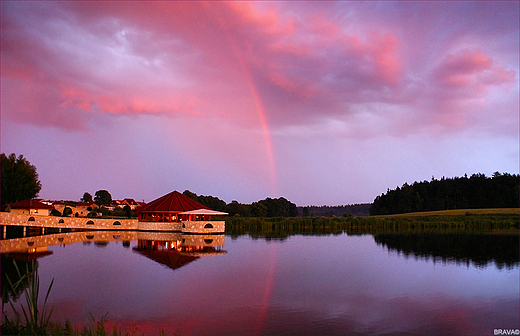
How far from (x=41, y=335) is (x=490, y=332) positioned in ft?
31.9

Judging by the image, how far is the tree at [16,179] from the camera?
173ft

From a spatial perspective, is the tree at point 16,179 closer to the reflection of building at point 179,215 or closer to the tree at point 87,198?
the reflection of building at point 179,215

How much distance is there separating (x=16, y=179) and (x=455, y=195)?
92.2m

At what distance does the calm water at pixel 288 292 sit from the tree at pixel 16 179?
34752 mm

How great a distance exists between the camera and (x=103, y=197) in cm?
13538

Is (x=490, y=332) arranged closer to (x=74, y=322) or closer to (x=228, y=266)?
(x=74, y=322)

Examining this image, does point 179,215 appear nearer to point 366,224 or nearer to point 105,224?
point 105,224

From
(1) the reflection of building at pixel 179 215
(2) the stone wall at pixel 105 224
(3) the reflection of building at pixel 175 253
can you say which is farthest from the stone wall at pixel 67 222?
A: (3) the reflection of building at pixel 175 253

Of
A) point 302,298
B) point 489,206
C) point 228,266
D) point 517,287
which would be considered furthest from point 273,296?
point 489,206

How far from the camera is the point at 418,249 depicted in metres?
28.4

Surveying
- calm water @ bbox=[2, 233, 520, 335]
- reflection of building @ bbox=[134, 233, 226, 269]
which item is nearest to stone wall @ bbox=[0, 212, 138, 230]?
reflection of building @ bbox=[134, 233, 226, 269]

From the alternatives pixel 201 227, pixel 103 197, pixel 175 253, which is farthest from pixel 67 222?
pixel 103 197

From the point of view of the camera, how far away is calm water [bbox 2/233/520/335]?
34.1 feet

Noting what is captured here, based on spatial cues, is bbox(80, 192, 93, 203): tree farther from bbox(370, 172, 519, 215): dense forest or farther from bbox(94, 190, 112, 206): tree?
bbox(370, 172, 519, 215): dense forest
